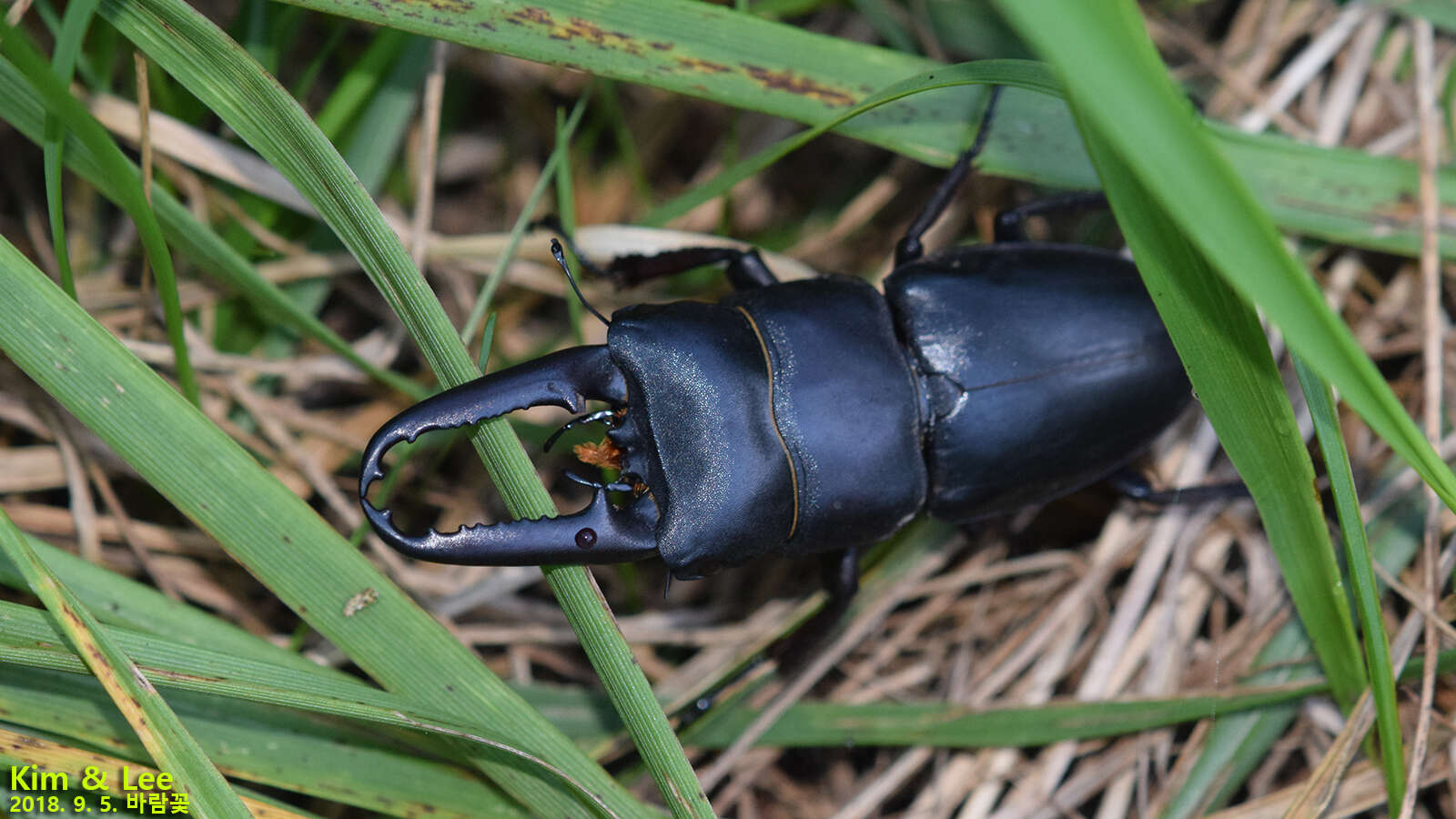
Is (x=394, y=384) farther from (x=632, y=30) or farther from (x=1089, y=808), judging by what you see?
(x=1089, y=808)

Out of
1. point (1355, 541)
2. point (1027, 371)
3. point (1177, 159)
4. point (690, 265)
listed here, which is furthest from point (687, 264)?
point (1355, 541)

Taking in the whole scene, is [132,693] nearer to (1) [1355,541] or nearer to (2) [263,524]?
(2) [263,524]

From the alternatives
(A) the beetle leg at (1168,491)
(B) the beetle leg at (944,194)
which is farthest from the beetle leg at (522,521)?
(A) the beetle leg at (1168,491)

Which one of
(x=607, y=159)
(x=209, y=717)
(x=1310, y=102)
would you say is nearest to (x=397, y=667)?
(x=209, y=717)

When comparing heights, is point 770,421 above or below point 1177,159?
above

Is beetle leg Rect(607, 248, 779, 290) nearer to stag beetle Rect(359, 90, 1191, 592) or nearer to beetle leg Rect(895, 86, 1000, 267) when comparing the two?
stag beetle Rect(359, 90, 1191, 592)

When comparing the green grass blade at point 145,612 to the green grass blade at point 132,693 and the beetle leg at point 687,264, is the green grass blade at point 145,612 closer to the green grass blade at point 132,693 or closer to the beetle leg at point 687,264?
the green grass blade at point 132,693

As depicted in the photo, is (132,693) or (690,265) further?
(690,265)
